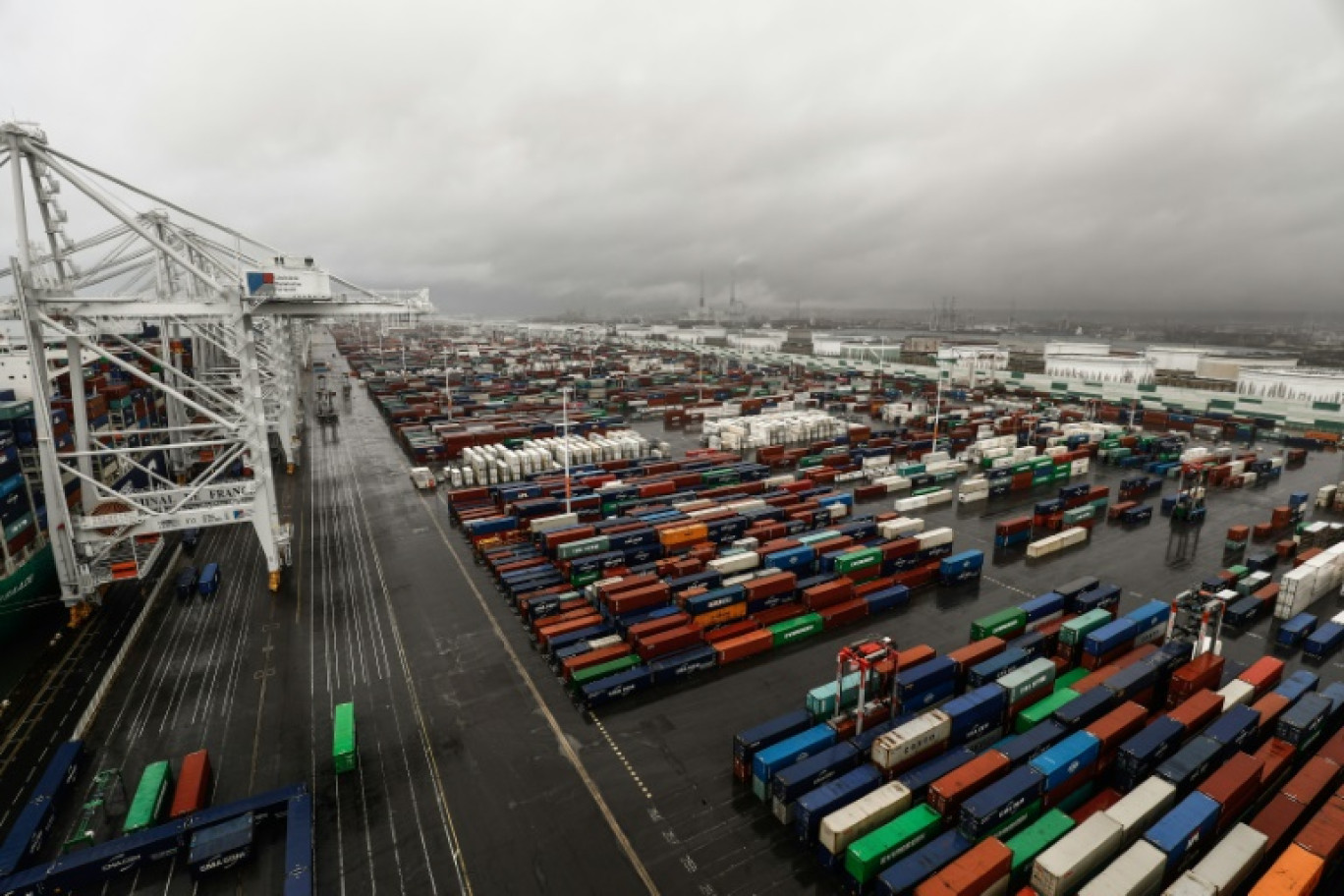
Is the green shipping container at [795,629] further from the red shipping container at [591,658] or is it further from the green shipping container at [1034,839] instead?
the green shipping container at [1034,839]

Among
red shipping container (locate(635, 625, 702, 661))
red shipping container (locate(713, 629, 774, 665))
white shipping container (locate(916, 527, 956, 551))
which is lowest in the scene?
red shipping container (locate(713, 629, 774, 665))

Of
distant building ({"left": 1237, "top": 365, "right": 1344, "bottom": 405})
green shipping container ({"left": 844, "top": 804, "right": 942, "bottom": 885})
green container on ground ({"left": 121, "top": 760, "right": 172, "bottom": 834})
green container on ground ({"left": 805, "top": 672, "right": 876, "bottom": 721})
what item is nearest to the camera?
green shipping container ({"left": 844, "top": 804, "right": 942, "bottom": 885})

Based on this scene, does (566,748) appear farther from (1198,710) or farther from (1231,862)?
(1198,710)

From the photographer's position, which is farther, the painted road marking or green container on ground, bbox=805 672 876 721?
green container on ground, bbox=805 672 876 721

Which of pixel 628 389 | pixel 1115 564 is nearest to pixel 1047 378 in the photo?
pixel 628 389

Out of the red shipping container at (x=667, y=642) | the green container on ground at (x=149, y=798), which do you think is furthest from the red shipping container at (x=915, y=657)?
the green container on ground at (x=149, y=798)

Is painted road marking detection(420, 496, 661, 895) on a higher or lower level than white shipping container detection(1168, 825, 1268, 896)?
lower

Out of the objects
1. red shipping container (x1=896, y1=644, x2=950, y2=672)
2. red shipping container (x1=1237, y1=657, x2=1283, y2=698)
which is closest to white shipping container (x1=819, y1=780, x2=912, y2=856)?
red shipping container (x1=896, y1=644, x2=950, y2=672)

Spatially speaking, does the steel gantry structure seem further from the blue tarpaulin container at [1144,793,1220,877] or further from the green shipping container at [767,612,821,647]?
the blue tarpaulin container at [1144,793,1220,877]
